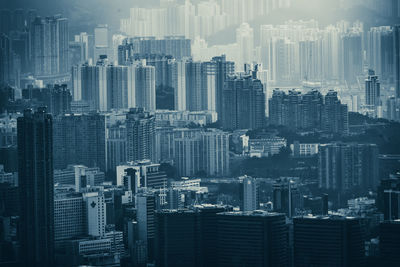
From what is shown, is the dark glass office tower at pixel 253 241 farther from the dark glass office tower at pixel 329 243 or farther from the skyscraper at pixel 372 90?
the skyscraper at pixel 372 90

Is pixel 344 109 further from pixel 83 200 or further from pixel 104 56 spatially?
pixel 83 200

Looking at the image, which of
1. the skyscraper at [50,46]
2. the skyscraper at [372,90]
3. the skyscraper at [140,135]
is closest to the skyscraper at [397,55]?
the skyscraper at [372,90]

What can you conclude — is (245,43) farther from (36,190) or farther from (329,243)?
(329,243)

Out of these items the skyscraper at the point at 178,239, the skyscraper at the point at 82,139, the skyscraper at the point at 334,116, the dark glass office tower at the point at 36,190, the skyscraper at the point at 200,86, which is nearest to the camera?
the skyscraper at the point at 178,239

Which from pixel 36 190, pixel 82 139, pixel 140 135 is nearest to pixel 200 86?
pixel 140 135

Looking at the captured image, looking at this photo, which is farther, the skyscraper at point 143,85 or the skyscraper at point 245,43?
the skyscraper at point 245,43

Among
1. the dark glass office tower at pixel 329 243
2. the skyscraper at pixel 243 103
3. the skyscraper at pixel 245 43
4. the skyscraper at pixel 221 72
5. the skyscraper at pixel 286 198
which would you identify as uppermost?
the skyscraper at pixel 245 43

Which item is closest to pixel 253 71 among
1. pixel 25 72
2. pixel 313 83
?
pixel 313 83
